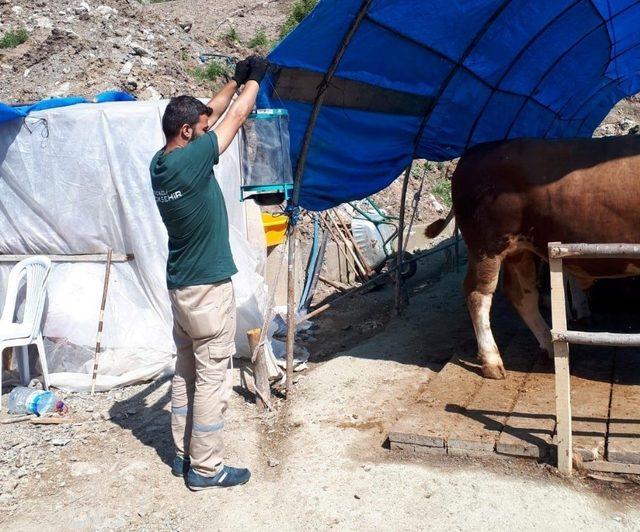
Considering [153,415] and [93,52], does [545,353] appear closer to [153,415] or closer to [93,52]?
[153,415]

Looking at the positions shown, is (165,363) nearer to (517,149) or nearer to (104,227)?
(104,227)

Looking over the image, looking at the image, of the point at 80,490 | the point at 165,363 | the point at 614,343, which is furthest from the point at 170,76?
the point at 614,343

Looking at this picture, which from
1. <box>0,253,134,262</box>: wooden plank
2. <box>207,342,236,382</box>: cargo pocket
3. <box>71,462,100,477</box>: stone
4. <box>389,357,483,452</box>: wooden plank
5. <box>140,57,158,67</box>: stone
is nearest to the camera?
<box>207,342,236,382</box>: cargo pocket

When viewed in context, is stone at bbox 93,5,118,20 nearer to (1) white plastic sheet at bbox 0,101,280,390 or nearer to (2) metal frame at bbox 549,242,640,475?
(1) white plastic sheet at bbox 0,101,280,390

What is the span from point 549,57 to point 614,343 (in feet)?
14.7

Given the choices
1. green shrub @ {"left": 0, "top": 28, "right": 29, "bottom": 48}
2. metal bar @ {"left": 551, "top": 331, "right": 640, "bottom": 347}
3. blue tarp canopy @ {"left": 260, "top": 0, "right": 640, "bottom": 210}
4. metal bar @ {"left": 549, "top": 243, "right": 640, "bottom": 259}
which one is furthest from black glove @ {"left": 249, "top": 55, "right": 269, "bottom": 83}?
green shrub @ {"left": 0, "top": 28, "right": 29, "bottom": 48}

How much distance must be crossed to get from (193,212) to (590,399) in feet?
9.94

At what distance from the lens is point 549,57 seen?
7.59 meters

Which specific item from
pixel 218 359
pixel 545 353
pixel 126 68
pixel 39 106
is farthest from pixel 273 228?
pixel 126 68

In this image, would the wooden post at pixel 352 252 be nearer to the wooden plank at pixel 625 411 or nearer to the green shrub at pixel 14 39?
the wooden plank at pixel 625 411

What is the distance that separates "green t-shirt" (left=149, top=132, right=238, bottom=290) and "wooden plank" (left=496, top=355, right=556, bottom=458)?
206cm

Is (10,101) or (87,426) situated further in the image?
(10,101)

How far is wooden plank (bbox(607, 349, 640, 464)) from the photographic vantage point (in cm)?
414

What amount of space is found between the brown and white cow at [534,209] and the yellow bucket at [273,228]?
3.18 m
